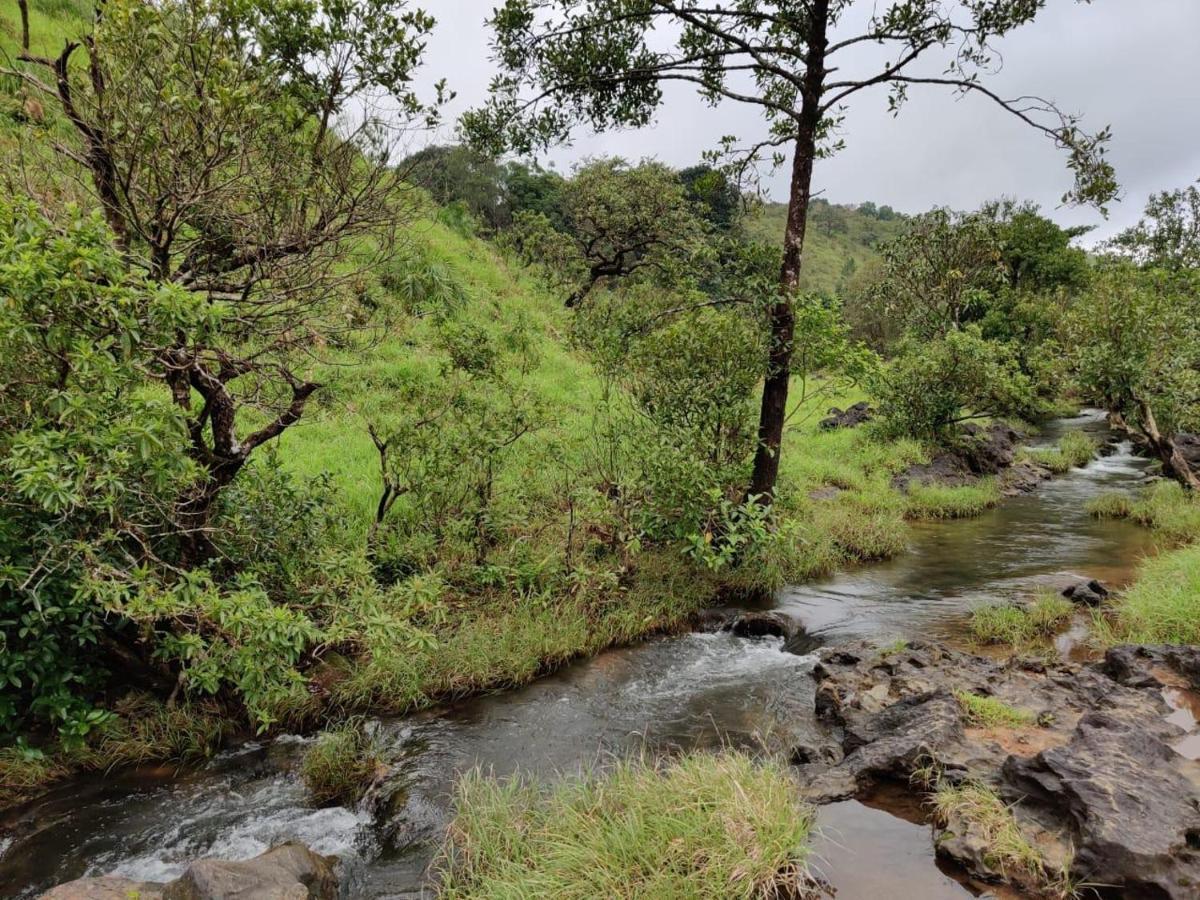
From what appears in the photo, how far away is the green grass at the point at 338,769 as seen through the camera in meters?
6.02

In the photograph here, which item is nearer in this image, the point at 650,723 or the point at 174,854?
the point at 174,854

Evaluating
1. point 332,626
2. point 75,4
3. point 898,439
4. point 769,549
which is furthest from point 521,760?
point 75,4

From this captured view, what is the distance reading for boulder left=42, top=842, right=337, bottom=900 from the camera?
4.30 metres

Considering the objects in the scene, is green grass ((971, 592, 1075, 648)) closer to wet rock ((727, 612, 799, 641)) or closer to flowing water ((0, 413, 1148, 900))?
flowing water ((0, 413, 1148, 900))

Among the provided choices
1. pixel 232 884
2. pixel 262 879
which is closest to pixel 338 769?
pixel 262 879

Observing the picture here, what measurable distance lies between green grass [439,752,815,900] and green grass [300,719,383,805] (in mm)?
1198

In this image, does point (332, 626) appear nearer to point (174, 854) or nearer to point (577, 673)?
point (174, 854)

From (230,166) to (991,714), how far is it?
9195mm

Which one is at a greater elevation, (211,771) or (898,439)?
(898,439)

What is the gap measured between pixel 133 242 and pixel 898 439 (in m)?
21.0

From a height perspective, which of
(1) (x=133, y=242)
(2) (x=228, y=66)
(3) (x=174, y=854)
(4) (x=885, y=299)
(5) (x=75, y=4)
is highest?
(5) (x=75, y=4)

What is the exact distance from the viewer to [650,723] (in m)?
7.34

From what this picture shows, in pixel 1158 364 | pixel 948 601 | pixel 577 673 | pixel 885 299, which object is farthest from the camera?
pixel 885 299

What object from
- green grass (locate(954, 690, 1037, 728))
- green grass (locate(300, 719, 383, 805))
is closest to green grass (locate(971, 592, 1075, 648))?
green grass (locate(954, 690, 1037, 728))
